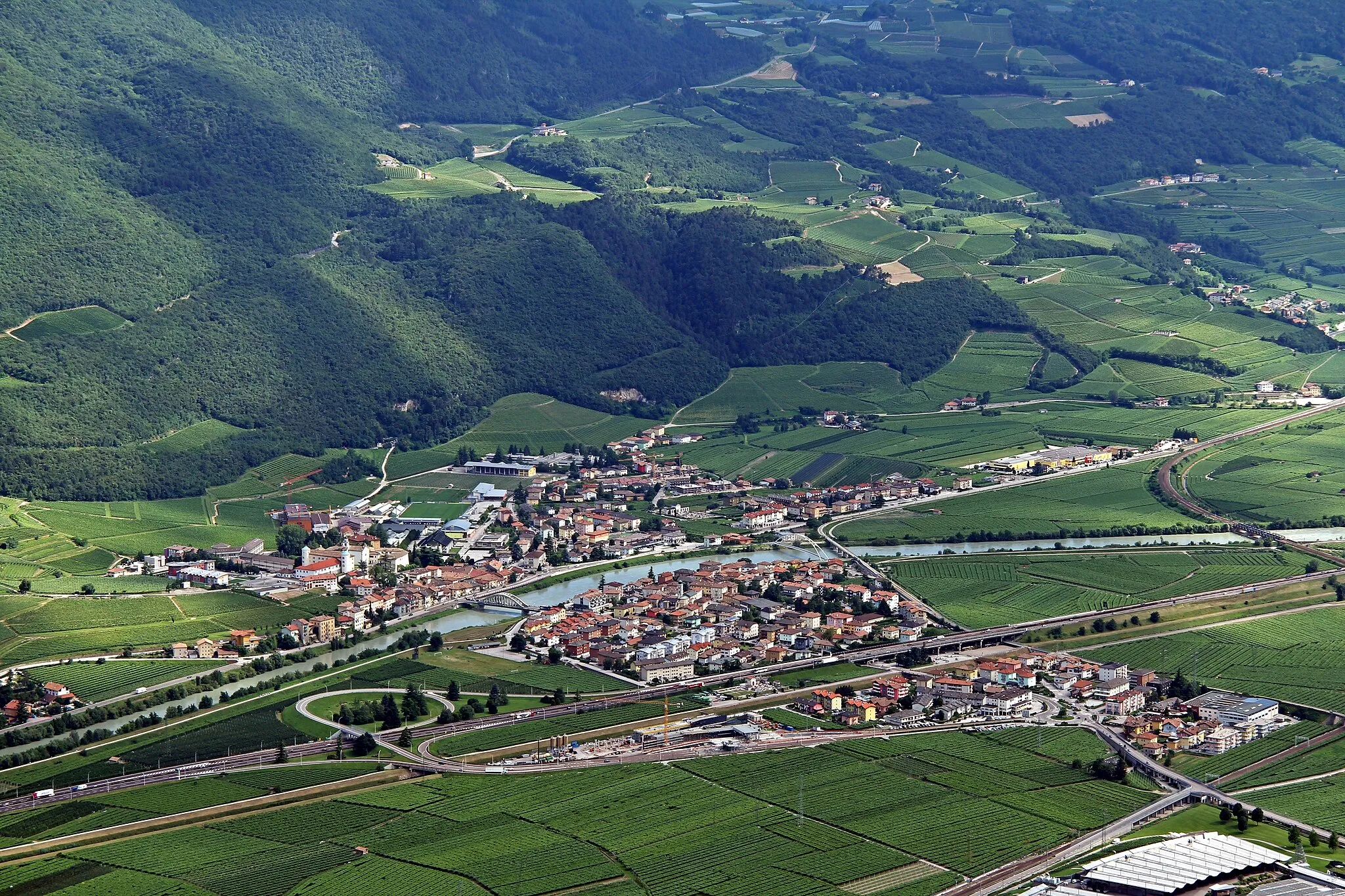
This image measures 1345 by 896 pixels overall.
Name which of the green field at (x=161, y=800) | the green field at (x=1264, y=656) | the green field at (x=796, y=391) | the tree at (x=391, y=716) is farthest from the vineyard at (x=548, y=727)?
the green field at (x=796, y=391)

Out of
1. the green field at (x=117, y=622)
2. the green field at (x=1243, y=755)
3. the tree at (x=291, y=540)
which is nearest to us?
the green field at (x=1243, y=755)

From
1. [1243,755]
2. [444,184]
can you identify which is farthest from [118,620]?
[444,184]

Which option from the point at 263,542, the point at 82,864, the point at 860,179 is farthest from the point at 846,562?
the point at 860,179

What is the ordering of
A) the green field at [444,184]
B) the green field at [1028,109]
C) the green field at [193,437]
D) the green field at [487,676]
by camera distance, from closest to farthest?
1. the green field at [487,676]
2. the green field at [193,437]
3. the green field at [444,184]
4. the green field at [1028,109]

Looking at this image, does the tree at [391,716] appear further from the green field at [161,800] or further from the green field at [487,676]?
the green field at [161,800]

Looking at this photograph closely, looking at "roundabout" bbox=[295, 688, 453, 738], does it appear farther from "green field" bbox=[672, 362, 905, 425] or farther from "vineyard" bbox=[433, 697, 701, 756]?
"green field" bbox=[672, 362, 905, 425]

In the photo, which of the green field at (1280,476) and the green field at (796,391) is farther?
the green field at (796,391)

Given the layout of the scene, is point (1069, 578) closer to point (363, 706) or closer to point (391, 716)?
point (391, 716)
